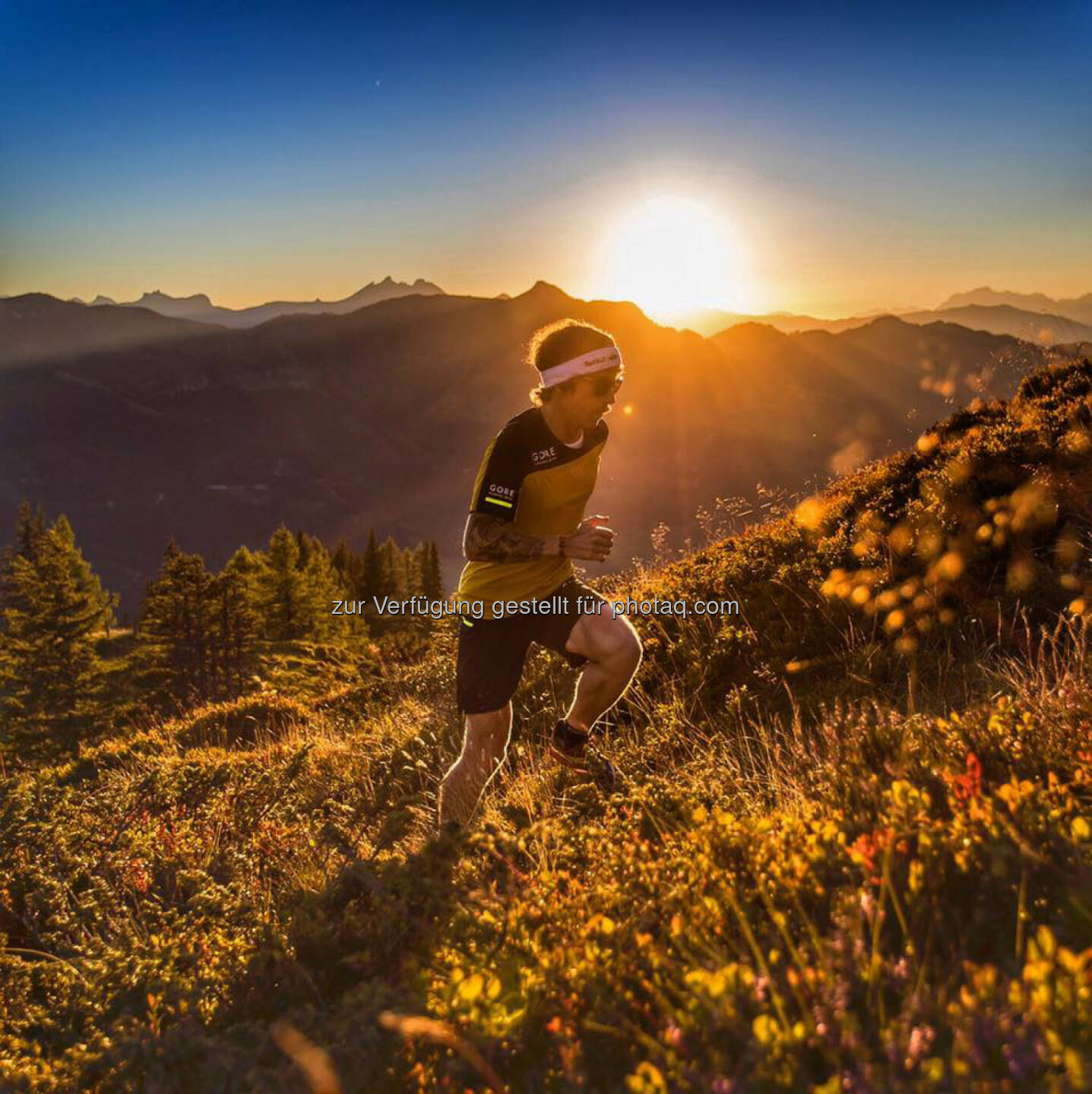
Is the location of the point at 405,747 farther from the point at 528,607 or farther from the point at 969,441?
the point at 969,441

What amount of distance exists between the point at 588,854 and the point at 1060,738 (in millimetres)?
1750

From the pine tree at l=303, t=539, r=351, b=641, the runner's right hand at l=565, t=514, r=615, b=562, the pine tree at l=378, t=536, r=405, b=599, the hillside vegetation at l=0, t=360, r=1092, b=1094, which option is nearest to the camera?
the hillside vegetation at l=0, t=360, r=1092, b=1094

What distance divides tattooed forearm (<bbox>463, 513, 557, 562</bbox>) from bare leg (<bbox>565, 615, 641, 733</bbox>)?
596 millimetres

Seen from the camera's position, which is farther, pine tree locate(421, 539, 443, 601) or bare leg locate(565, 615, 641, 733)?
pine tree locate(421, 539, 443, 601)

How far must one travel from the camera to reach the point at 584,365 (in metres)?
4.25

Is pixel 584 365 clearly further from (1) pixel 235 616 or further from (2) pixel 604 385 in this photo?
(1) pixel 235 616

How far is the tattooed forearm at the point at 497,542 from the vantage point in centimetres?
411

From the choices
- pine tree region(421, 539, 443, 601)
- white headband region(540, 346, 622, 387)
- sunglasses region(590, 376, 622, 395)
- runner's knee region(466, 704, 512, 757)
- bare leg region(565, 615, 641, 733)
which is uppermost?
white headband region(540, 346, 622, 387)

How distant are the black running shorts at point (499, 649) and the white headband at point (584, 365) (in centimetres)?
131

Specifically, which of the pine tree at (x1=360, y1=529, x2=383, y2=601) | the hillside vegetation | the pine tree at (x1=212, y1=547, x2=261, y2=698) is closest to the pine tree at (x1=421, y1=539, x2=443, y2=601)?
the pine tree at (x1=360, y1=529, x2=383, y2=601)

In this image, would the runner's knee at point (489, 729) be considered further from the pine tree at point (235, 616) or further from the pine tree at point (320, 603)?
the pine tree at point (235, 616)

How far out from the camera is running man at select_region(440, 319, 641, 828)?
4.15 meters

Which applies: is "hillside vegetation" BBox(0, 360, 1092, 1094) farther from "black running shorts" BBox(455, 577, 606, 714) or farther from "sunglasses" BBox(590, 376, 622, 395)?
"sunglasses" BBox(590, 376, 622, 395)

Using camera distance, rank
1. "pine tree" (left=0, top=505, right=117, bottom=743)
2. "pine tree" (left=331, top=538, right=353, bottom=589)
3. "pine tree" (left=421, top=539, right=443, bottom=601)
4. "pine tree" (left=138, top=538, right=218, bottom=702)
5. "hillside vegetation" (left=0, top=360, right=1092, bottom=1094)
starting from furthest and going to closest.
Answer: "pine tree" (left=421, top=539, right=443, bottom=601)
"pine tree" (left=331, top=538, right=353, bottom=589)
"pine tree" (left=138, top=538, right=218, bottom=702)
"pine tree" (left=0, top=505, right=117, bottom=743)
"hillside vegetation" (left=0, top=360, right=1092, bottom=1094)
